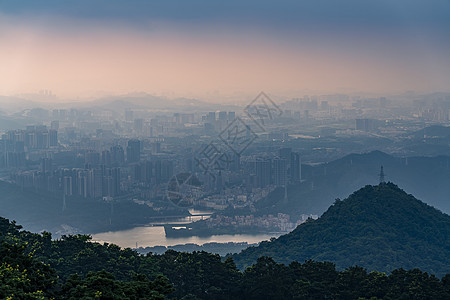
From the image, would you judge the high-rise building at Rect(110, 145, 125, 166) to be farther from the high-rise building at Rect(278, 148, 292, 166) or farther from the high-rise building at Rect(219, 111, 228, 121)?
the high-rise building at Rect(278, 148, 292, 166)

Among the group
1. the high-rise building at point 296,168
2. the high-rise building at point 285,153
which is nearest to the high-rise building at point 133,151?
the high-rise building at point 285,153

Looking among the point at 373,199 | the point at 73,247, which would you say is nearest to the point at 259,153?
the point at 373,199

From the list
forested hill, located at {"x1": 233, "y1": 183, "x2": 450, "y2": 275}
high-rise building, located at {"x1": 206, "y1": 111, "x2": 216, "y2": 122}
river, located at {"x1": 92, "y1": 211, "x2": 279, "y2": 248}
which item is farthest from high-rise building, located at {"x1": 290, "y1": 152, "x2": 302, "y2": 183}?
forested hill, located at {"x1": 233, "y1": 183, "x2": 450, "y2": 275}

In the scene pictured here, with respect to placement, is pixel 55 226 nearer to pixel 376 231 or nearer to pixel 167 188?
pixel 167 188

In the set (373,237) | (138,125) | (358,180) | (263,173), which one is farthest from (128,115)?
(373,237)

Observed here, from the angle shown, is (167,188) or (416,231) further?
(167,188)
